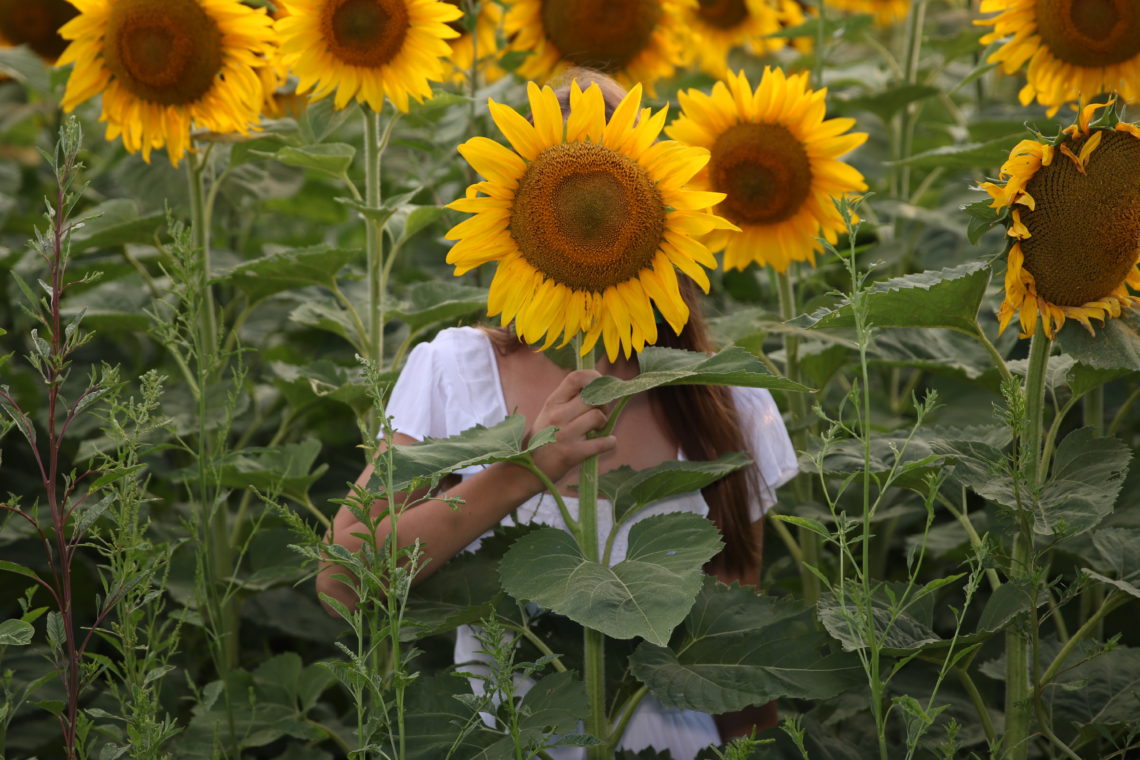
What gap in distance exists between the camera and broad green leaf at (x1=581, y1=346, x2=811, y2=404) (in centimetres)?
150

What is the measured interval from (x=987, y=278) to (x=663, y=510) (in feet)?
2.42

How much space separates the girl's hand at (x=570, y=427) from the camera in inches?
64.9

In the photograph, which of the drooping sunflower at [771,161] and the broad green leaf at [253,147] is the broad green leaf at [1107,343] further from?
the broad green leaf at [253,147]

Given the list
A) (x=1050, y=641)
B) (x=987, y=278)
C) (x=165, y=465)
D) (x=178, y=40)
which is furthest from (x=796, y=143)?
(x=165, y=465)

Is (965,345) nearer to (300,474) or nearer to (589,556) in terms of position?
(589,556)

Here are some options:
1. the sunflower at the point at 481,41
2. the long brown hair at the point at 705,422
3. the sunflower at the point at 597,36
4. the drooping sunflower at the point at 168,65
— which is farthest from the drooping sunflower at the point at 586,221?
the sunflower at the point at 481,41

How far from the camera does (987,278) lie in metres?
1.73

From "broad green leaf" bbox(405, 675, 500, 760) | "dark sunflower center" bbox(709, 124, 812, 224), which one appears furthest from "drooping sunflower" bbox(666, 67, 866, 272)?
"broad green leaf" bbox(405, 675, 500, 760)

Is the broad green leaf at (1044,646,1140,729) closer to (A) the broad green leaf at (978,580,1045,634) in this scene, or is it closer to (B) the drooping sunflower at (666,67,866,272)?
(A) the broad green leaf at (978,580,1045,634)

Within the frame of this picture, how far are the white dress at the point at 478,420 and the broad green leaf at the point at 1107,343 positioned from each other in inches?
26.6

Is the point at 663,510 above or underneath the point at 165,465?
above

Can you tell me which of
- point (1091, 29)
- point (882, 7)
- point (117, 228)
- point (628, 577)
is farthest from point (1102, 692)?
point (882, 7)

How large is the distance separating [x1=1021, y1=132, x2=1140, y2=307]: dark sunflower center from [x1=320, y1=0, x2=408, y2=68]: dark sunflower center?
3.93 ft

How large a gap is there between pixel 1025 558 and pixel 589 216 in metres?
0.79
